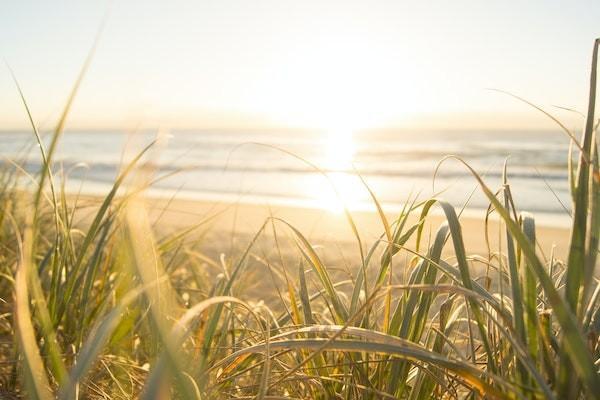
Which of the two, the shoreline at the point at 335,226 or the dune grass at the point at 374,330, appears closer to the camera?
the dune grass at the point at 374,330

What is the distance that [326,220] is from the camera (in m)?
6.50

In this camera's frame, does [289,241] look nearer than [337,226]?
Yes

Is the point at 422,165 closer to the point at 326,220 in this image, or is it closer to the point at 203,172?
the point at 203,172

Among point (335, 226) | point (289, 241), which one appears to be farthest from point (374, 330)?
point (335, 226)

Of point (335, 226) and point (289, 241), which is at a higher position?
point (289, 241)

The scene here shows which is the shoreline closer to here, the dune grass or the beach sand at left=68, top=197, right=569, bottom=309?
the beach sand at left=68, top=197, right=569, bottom=309

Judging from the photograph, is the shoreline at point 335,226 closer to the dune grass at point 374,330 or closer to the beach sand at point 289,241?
the beach sand at point 289,241

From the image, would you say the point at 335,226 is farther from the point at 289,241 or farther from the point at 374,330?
the point at 374,330

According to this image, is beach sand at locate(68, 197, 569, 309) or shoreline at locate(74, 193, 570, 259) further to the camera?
shoreline at locate(74, 193, 570, 259)

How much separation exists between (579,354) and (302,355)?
0.58m

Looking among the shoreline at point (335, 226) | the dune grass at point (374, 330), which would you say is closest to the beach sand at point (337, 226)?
the shoreline at point (335, 226)

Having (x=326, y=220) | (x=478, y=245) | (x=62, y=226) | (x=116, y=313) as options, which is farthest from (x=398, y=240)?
(x=326, y=220)

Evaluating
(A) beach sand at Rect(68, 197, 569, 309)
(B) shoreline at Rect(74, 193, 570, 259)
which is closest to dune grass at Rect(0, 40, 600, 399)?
(A) beach sand at Rect(68, 197, 569, 309)

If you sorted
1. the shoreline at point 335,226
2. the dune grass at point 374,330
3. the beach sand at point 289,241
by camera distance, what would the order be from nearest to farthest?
the dune grass at point 374,330
the beach sand at point 289,241
the shoreline at point 335,226
